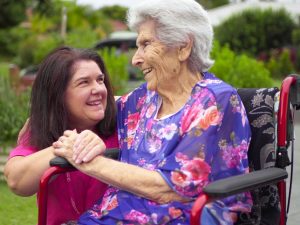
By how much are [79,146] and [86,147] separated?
3 centimetres

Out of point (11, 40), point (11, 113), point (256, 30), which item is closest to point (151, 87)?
point (11, 113)

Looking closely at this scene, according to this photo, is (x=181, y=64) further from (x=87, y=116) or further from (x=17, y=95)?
(x=17, y=95)

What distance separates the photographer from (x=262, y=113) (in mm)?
2828

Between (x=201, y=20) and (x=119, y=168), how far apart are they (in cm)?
65

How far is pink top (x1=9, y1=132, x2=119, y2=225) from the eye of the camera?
296 centimetres

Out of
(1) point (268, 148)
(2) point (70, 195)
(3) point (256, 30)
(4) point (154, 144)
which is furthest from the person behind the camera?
(3) point (256, 30)

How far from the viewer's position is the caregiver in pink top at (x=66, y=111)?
2.95m

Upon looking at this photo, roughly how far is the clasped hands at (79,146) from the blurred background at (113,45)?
0.74m

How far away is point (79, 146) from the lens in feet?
8.81

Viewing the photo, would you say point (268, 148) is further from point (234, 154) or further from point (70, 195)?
point (70, 195)

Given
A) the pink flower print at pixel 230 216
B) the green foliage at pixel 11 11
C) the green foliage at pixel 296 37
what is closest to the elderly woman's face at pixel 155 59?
the pink flower print at pixel 230 216

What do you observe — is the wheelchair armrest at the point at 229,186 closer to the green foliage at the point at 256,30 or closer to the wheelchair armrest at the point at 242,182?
the wheelchair armrest at the point at 242,182

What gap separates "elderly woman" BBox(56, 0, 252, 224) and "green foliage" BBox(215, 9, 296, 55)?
774 inches

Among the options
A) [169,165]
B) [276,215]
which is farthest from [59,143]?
[276,215]
